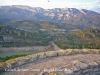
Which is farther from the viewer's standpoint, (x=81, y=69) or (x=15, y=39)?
(x=15, y=39)

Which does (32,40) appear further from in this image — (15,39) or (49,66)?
(49,66)

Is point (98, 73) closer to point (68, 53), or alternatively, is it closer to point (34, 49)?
point (68, 53)

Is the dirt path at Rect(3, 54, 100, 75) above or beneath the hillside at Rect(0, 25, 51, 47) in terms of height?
above

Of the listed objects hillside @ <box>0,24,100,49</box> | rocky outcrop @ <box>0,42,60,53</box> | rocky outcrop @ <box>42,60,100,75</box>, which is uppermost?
rocky outcrop @ <box>42,60,100,75</box>

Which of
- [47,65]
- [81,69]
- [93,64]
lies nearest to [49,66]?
[47,65]

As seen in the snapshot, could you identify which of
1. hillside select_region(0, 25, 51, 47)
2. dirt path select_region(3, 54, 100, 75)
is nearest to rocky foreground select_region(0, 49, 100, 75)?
dirt path select_region(3, 54, 100, 75)

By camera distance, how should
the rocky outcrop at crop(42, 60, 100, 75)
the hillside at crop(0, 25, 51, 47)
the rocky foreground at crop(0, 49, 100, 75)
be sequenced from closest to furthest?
the rocky outcrop at crop(42, 60, 100, 75)
the rocky foreground at crop(0, 49, 100, 75)
the hillside at crop(0, 25, 51, 47)

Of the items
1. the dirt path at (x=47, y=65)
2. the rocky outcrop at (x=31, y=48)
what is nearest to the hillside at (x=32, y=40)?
the rocky outcrop at (x=31, y=48)

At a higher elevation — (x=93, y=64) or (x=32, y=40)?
(x=93, y=64)

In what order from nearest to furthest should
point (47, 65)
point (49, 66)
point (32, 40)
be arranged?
point (49, 66), point (47, 65), point (32, 40)

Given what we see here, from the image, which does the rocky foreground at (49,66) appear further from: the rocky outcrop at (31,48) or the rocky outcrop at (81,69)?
the rocky outcrop at (31,48)

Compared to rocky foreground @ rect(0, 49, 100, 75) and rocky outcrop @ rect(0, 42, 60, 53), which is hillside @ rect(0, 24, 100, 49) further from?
rocky foreground @ rect(0, 49, 100, 75)
